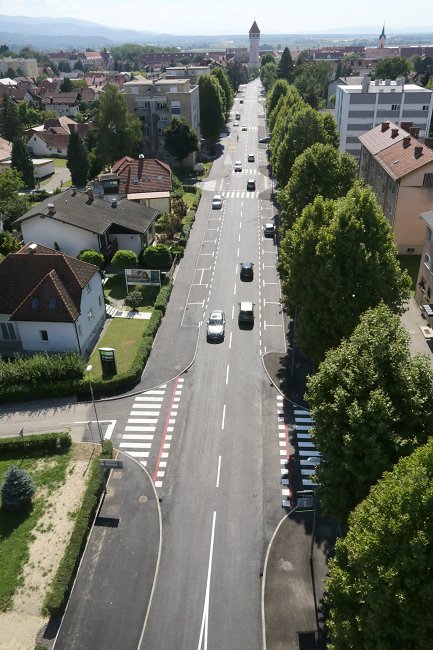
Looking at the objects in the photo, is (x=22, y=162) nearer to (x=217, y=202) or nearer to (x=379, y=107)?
(x=217, y=202)

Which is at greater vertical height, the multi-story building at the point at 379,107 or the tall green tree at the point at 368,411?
the multi-story building at the point at 379,107

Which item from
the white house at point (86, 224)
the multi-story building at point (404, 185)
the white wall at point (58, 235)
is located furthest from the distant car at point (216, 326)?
the multi-story building at point (404, 185)

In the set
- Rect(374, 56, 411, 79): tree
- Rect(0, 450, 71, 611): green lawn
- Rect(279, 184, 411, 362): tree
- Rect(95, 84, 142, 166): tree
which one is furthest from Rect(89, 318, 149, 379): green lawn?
Rect(374, 56, 411, 79): tree

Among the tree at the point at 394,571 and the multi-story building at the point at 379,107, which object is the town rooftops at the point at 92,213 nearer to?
the tree at the point at 394,571

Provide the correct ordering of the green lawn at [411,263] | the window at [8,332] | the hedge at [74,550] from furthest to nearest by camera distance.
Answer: the green lawn at [411,263] → the window at [8,332] → the hedge at [74,550]

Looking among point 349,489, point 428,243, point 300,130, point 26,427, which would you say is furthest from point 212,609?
point 300,130

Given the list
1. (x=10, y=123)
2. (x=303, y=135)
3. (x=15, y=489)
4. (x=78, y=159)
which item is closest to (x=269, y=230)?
(x=303, y=135)
